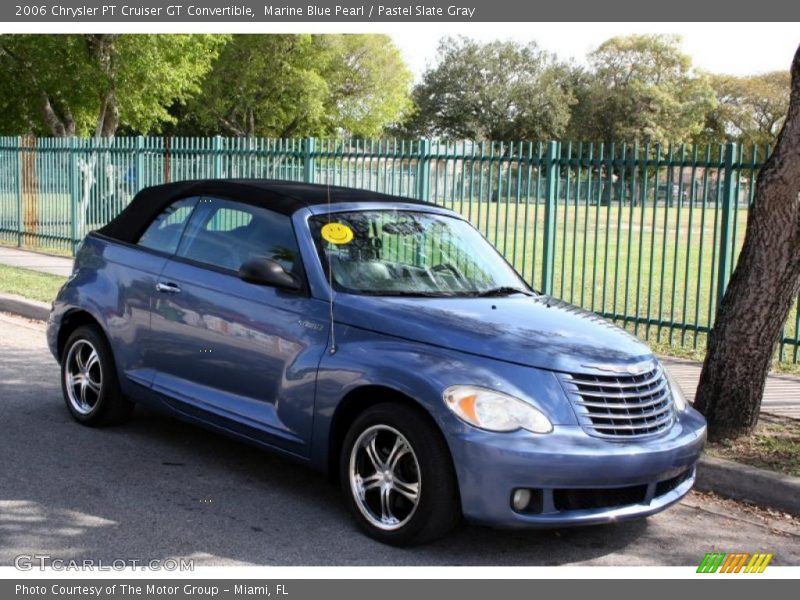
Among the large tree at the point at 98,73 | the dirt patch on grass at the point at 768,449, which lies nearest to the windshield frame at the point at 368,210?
the dirt patch on grass at the point at 768,449

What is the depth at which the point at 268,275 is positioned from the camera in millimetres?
5492

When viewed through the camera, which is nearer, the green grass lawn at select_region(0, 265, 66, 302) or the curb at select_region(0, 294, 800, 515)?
the curb at select_region(0, 294, 800, 515)

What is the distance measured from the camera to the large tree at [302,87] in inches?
1944

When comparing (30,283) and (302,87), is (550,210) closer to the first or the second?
(30,283)

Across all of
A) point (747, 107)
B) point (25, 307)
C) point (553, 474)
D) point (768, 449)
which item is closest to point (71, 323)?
point (553, 474)

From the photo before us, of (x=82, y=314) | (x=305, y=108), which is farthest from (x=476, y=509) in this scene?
(x=305, y=108)

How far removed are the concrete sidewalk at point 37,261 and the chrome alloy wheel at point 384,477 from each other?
1124cm

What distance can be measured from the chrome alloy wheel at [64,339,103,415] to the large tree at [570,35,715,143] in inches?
2878

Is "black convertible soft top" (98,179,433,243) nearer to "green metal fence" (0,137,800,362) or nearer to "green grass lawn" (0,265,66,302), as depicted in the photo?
"green metal fence" (0,137,800,362)

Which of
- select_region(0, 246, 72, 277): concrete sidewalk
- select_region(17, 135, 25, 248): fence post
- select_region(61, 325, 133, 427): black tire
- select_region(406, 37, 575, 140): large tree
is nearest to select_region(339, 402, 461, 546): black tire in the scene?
select_region(61, 325, 133, 427): black tire

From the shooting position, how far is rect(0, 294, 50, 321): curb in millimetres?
11688

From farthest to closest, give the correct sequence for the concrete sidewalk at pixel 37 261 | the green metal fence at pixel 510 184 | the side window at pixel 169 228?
the concrete sidewalk at pixel 37 261 < the green metal fence at pixel 510 184 < the side window at pixel 169 228

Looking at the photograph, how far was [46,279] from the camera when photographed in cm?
1434

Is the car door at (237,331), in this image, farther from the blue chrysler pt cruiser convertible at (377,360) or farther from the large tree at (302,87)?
the large tree at (302,87)
